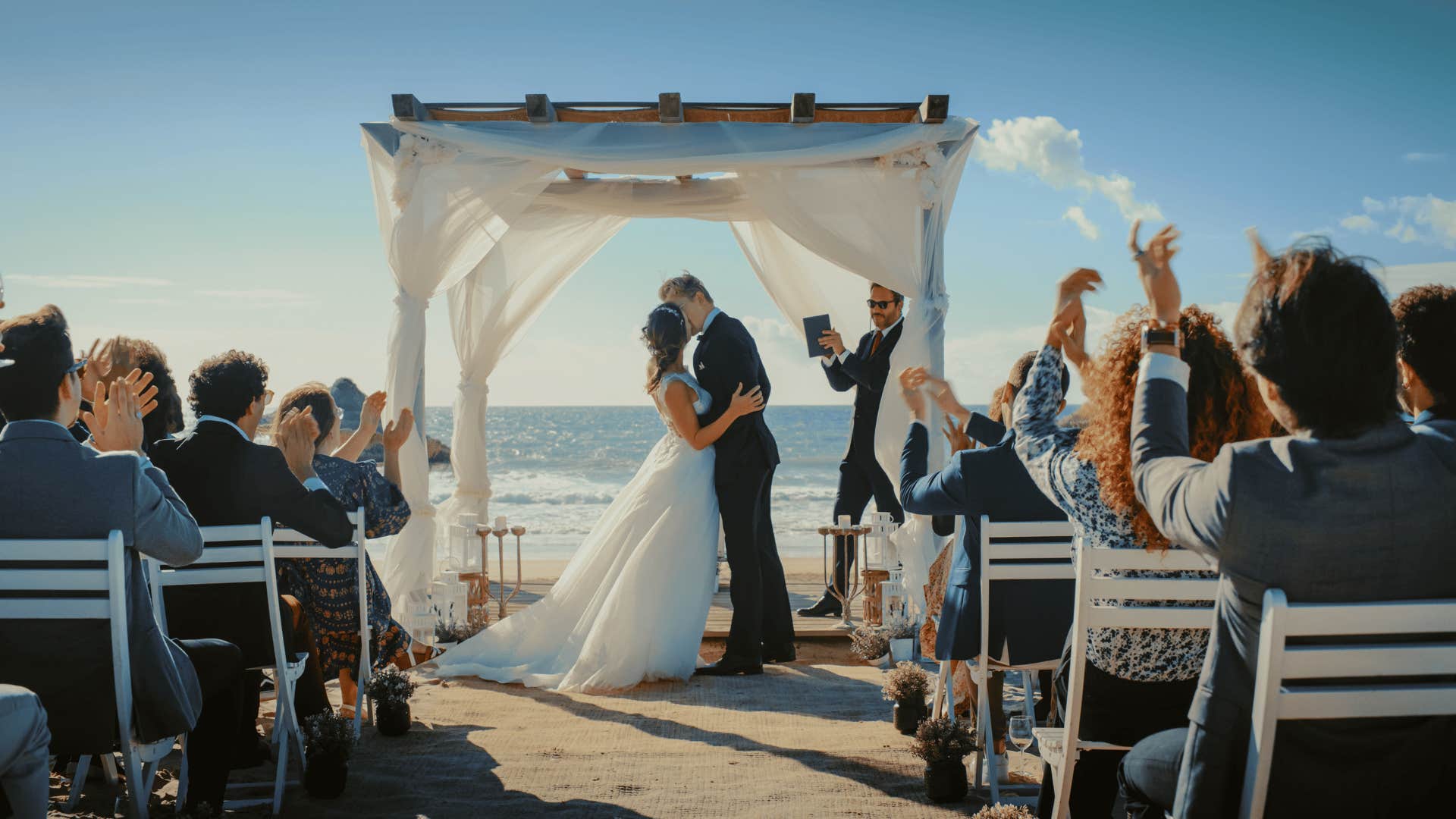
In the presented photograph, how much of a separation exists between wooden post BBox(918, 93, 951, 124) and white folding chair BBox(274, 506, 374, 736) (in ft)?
10.8

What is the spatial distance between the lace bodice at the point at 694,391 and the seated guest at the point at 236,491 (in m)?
1.83

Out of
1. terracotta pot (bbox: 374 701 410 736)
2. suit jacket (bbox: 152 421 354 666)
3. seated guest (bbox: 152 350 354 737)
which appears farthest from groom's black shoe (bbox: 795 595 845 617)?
suit jacket (bbox: 152 421 354 666)

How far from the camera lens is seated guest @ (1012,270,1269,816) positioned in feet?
6.29

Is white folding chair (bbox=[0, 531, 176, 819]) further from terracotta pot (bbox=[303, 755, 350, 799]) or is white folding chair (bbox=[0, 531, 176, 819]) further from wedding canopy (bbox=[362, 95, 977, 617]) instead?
wedding canopy (bbox=[362, 95, 977, 617])

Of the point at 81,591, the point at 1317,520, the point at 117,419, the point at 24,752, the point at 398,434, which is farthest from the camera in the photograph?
the point at 398,434

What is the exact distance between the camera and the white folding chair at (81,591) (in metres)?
2.09

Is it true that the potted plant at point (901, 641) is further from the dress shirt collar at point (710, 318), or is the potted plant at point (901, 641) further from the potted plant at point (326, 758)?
the potted plant at point (326, 758)

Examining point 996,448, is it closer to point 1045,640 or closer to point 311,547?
point 1045,640

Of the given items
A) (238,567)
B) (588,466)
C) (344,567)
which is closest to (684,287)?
(344,567)

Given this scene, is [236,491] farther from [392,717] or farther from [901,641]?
[901,641]

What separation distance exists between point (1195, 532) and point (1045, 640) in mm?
1633

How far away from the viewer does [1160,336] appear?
1.71 metres

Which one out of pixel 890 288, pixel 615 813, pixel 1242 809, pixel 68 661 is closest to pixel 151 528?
pixel 68 661

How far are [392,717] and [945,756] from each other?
200 cm
